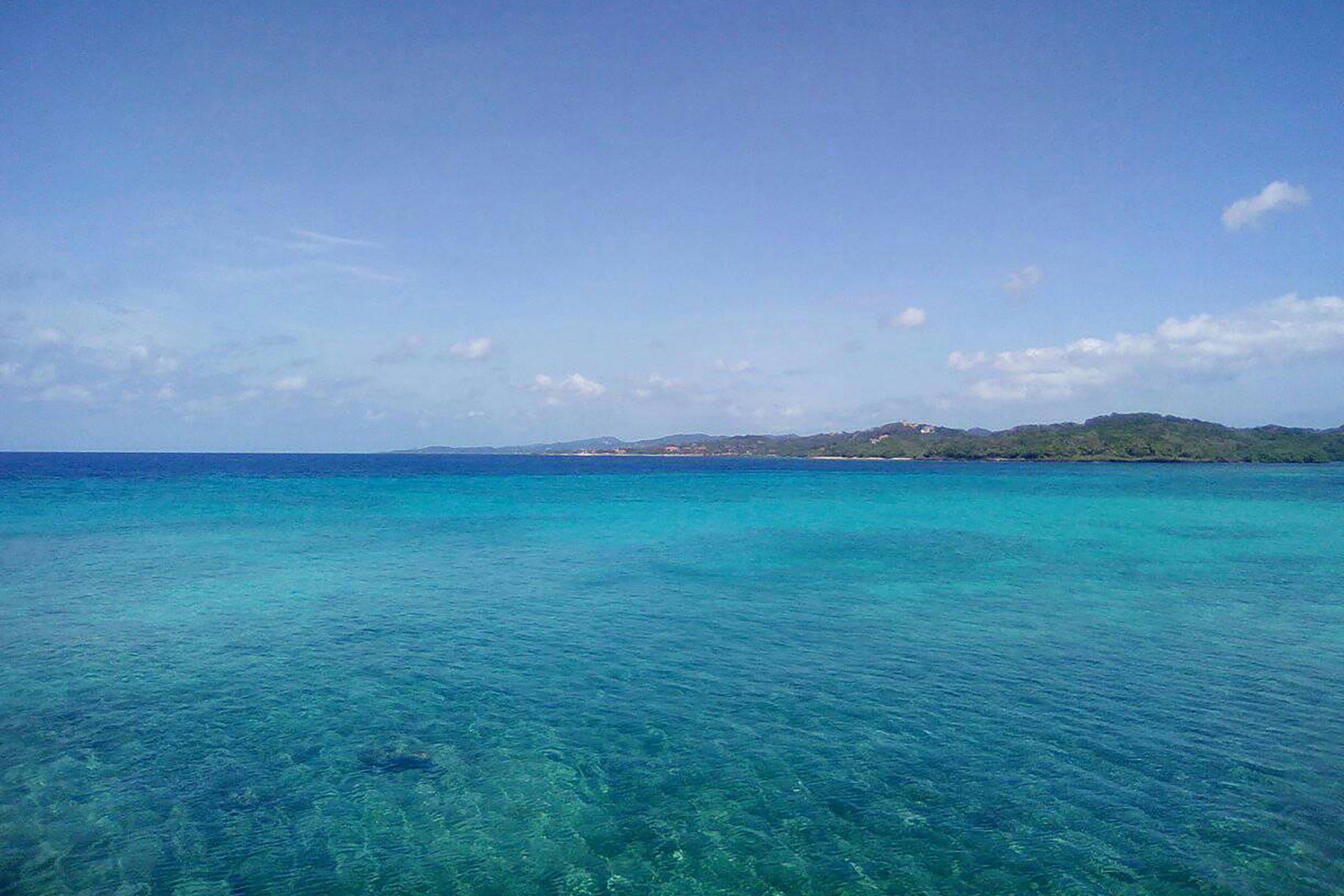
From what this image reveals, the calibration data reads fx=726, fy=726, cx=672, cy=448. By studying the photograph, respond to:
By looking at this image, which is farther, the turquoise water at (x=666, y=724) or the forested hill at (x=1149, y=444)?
the forested hill at (x=1149, y=444)

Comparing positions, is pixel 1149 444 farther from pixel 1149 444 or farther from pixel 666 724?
pixel 666 724

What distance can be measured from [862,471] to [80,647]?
4620 inches

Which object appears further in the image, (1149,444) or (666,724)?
(1149,444)

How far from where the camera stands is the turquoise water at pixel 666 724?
857 centimetres

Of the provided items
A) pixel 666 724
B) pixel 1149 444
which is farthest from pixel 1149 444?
pixel 666 724

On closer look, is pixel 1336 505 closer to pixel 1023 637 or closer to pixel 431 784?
pixel 1023 637

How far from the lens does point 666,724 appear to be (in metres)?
12.5

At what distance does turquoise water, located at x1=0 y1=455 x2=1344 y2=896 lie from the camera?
8.57 m

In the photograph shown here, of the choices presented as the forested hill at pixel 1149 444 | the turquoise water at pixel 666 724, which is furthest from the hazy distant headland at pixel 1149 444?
the turquoise water at pixel 666 724

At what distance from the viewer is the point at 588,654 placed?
657 inches

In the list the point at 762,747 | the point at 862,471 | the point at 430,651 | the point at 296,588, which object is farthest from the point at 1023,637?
the point at 862,471

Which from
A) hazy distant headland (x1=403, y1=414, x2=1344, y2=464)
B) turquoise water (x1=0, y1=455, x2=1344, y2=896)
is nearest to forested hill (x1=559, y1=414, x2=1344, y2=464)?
hazy distant headland (x1=403, y1=414, x2=1344, y2=464)

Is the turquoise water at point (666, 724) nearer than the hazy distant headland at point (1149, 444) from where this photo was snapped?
Yes

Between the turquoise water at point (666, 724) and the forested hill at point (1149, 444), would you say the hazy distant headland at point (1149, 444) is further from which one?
the turquoise water at point (666, 724)
